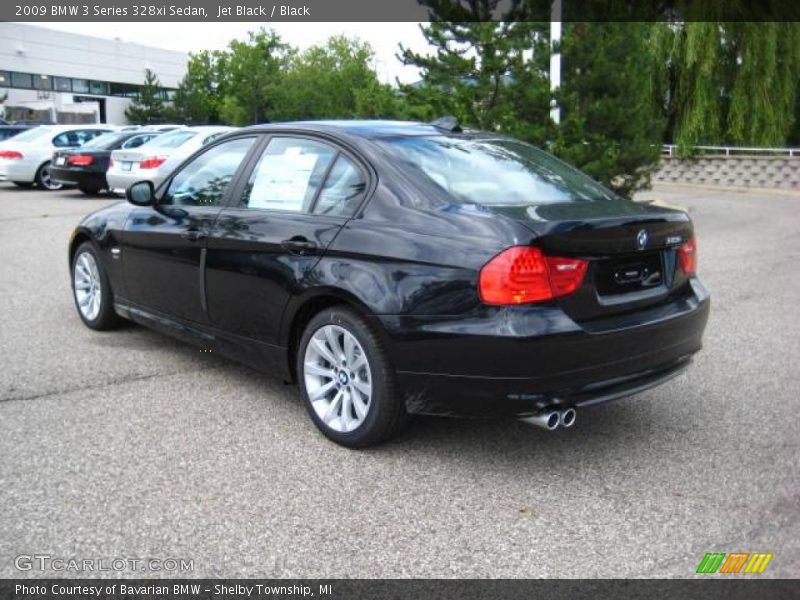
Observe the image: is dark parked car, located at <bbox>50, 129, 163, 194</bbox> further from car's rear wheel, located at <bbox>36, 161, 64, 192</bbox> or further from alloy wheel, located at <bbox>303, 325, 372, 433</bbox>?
alloy wheel, located at <bbox>303, 325, 372, 433</bbox>

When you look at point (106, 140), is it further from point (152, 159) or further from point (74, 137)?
point (152, 159)

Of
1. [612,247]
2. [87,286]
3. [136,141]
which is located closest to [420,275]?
[612,247]

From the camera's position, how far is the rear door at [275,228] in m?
4.32

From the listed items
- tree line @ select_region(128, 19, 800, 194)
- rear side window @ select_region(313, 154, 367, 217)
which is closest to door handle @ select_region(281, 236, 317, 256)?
rear side window @ select_region(313, 154, 367, 217)

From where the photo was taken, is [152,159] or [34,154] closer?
[152,159]

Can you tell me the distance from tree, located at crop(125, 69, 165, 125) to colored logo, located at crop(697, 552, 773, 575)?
76.8 metres

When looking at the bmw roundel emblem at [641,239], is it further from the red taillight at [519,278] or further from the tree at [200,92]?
the tree at [200,92]

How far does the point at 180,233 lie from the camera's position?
5176mm

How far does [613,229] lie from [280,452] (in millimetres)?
1917

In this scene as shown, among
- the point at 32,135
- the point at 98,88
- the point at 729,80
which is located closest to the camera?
the point at 32,135

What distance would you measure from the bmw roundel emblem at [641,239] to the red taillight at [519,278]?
549mm

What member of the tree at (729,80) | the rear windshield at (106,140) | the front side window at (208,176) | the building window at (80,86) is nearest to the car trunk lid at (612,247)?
the front side window at (208,176)

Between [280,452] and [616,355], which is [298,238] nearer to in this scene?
[280,452]

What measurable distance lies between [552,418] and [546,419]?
0.03 meters
